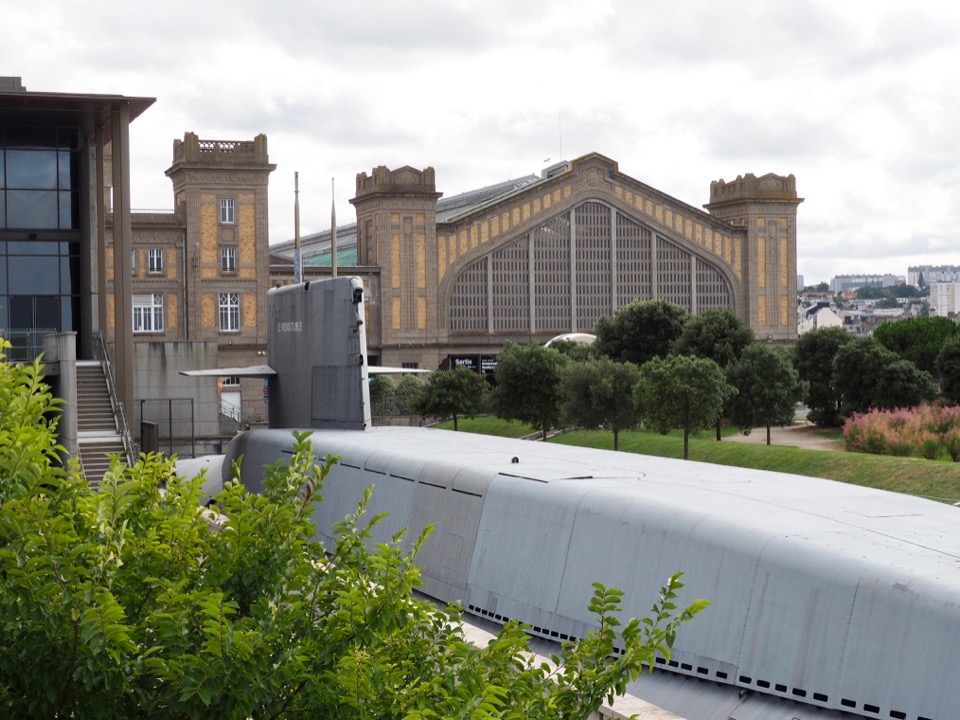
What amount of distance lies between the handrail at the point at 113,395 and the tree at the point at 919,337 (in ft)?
147

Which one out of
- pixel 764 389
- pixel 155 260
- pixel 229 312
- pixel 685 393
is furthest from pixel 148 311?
pixel 685 393

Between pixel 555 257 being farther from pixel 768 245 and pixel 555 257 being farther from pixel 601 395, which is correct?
pixel 601 395

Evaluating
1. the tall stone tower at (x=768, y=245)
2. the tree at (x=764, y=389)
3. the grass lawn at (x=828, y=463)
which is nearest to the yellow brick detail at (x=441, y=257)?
the tall stone tower at (x=768, y=245)

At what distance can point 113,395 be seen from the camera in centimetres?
3616

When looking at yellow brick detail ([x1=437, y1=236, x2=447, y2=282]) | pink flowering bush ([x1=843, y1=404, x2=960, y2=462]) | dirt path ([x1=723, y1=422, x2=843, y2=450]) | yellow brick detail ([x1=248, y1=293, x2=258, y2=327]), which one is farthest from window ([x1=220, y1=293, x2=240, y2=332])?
pink flowering bush ([x1=843, y1=404, x2=960, y2=462])

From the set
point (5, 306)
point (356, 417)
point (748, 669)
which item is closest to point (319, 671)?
point (748, 669)

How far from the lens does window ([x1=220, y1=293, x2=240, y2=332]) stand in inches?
2945

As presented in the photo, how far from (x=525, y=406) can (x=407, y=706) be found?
50194mm

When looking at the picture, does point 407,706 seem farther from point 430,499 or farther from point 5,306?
point 5,306

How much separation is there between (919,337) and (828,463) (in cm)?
3655

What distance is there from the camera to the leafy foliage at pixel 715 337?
61531mm

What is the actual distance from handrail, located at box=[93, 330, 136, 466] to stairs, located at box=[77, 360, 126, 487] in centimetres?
14

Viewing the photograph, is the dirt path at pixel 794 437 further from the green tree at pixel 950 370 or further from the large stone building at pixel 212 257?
the large stone building at pixel 212 257

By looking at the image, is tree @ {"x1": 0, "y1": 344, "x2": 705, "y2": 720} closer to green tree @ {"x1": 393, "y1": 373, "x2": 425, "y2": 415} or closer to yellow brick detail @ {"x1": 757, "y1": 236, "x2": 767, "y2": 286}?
green tree @ {"x1": 393, "y1": 373, "x2": 425, "y2": 415}
